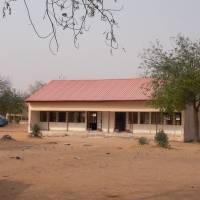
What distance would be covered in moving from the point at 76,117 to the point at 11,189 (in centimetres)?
3414

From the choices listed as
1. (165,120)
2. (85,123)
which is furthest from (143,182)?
(85,123)

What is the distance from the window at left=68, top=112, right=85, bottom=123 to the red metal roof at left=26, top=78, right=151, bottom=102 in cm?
176

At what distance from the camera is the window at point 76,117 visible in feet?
151

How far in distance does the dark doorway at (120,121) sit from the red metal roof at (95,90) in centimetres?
194

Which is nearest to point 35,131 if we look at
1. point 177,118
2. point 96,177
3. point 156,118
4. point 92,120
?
point 92,120

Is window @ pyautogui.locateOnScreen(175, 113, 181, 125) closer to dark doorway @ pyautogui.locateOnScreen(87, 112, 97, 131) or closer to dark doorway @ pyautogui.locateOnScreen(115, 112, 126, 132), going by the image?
dark doorway @ pyautogui.locateOnScreen(115, 112, 126, 132)

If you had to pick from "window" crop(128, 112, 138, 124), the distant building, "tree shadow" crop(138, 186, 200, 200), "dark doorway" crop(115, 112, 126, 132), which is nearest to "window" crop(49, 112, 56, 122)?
the distant building

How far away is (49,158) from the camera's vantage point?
2011 cm

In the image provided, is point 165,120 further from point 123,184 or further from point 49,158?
point 123,184

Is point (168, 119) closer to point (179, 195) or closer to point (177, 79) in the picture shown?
point (177, 79)

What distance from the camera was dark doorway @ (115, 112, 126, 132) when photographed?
44.6 metres

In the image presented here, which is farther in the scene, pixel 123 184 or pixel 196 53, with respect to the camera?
pixel 196 53

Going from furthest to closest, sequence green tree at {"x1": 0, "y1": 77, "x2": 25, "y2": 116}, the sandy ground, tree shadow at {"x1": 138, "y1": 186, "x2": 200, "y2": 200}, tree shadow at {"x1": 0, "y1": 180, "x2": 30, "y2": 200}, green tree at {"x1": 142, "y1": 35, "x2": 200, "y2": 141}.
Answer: green tree at {"x1": 0, "y1": 77, "x2": 25, "y2": 116}
green tree at {"x1": 142, "y1": 35, "x2": 200, "y2": 141}
the sandy ground
tree shadow at {"x1": 138, "y1": 186, "x2": 200, "y2": 200}
tree shadow at {"x1": 0, "y1": 180, "x2": 30, "y2": 200}

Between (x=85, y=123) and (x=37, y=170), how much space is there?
29.3m
